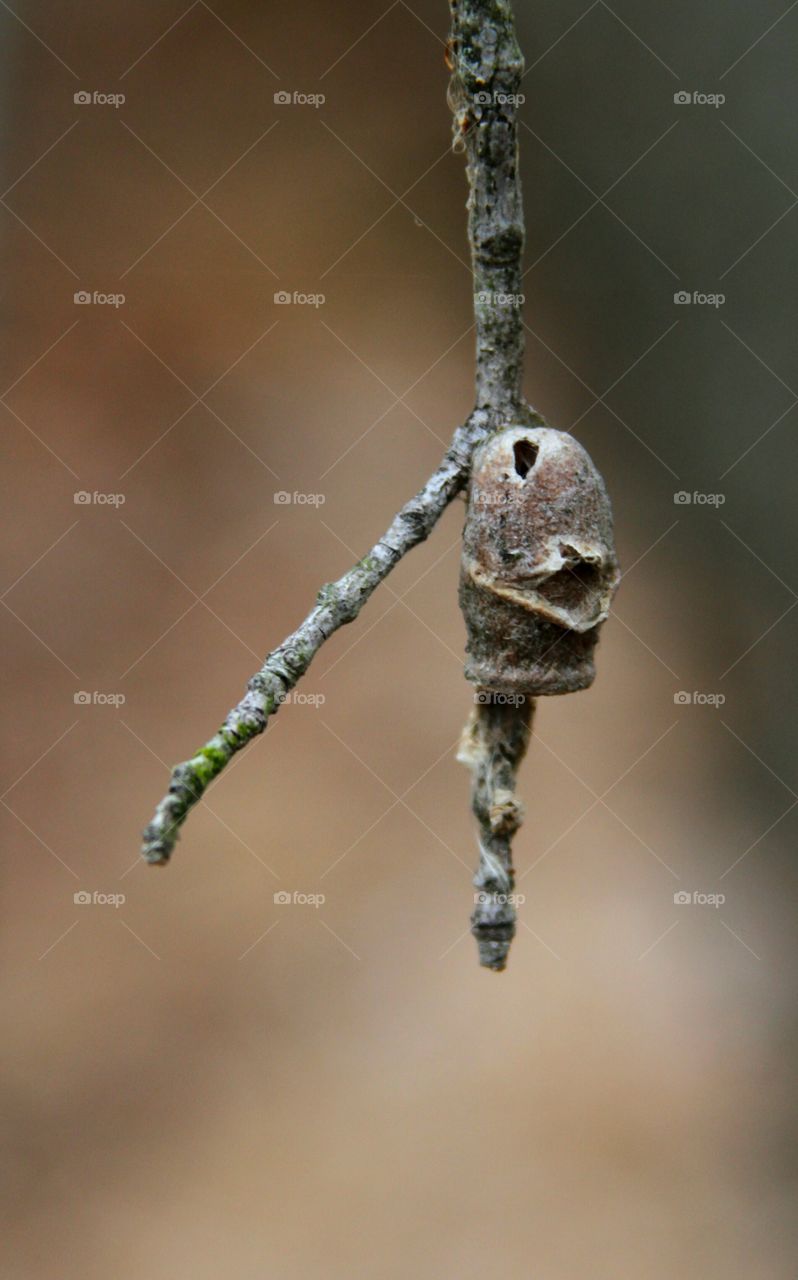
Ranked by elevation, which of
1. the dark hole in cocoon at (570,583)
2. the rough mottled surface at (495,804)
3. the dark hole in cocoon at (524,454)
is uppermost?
the dark hole in cocoon at (524,454)

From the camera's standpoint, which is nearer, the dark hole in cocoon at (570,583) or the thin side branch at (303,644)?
the thin side branch at (303,644)

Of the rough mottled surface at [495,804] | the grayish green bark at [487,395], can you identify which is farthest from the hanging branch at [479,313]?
the rough mottled surface at [495,804]

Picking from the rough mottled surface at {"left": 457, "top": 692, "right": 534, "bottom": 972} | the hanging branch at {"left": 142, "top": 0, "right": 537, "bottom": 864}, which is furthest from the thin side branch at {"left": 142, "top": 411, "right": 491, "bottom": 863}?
the rough mottled surface at {"left": 457, "top": 692, "right": 534, "bottom": 972}

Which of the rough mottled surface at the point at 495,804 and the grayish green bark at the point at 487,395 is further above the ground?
the grayish green bark at the point at 487,395

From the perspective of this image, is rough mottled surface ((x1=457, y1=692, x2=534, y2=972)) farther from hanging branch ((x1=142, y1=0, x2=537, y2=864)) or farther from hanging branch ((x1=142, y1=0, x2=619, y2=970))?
hanging branch ((x1=142, y1=0, x2=537, y2=864))

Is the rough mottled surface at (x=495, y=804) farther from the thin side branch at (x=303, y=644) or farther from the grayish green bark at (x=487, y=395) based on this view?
the thin side branch at (x=303, y=644)

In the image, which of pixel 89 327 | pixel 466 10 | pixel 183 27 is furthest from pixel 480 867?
pixel 183 27
